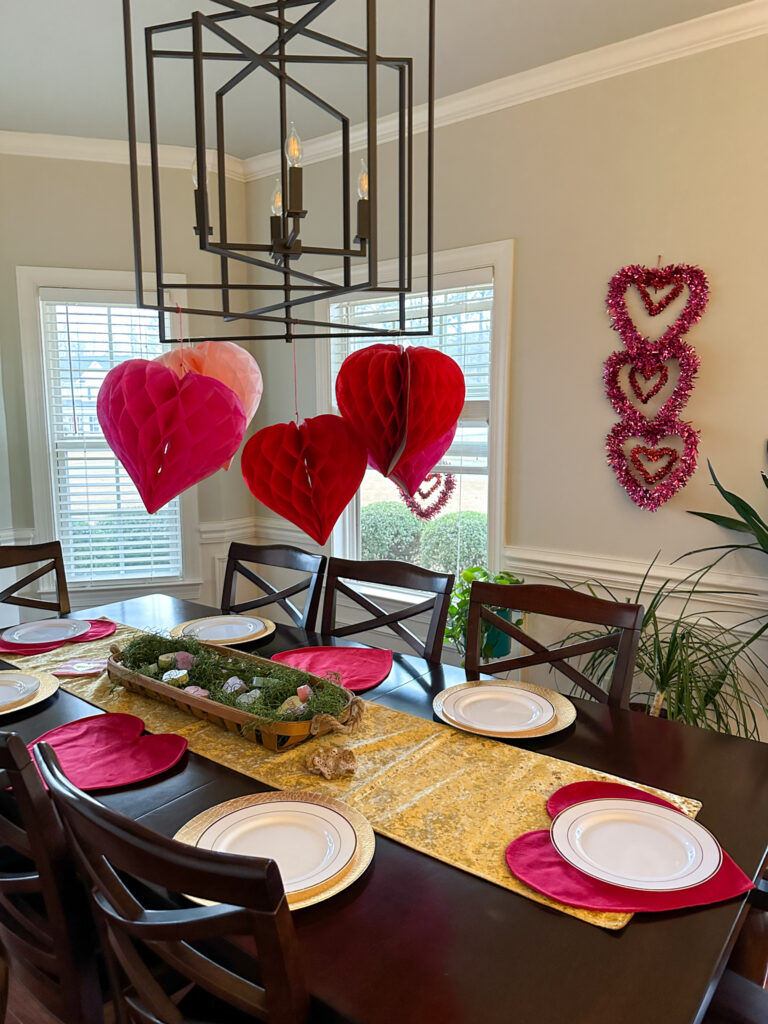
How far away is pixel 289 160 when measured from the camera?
1.09m

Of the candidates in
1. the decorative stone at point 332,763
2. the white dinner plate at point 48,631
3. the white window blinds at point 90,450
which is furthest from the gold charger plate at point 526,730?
the white window blinds at point 90,450

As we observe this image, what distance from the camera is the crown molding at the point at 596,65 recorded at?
2.24 metres

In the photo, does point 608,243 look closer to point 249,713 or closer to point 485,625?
point 485,625

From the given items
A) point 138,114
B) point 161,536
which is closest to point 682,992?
point 161,536

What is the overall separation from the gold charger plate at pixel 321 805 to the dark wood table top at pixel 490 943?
2 centimetres

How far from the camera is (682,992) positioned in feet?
2.80

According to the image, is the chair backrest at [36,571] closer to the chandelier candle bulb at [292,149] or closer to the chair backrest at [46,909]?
the chair backrest at [46,909]

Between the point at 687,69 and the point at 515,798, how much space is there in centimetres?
243

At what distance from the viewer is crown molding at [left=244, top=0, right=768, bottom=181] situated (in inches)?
88.0

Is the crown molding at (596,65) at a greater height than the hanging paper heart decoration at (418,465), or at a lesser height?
greater

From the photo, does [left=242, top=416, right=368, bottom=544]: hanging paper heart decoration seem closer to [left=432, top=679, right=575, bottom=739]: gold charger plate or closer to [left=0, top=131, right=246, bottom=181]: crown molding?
[left=432, top=679, right=575, bottom=739]: gold charger plate

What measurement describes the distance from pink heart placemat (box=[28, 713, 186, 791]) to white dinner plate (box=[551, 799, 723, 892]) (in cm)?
78

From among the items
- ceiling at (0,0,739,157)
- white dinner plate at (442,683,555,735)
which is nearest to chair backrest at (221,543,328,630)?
white dinner plate at (442,683,555,735)

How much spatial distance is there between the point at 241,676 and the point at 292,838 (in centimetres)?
64
